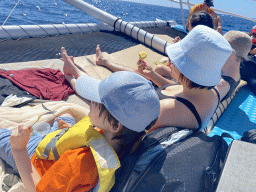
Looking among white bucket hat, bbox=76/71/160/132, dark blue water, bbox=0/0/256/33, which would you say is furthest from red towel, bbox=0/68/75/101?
dark blue water, bbox=0/0/256/33

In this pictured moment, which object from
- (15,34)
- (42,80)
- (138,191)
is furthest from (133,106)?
(15,34)

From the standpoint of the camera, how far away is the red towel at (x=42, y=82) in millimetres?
2719

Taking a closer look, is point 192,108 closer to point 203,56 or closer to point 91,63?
point 203,56

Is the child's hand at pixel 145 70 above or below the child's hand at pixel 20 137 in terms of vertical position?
below

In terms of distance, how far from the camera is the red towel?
272 cm

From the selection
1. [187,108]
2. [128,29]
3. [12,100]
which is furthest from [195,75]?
[128,29]

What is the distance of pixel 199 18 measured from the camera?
9.55ft

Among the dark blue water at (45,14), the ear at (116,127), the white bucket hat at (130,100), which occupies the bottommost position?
the dark blue water at (45,14)

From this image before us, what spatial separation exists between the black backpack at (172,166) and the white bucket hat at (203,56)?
498mm

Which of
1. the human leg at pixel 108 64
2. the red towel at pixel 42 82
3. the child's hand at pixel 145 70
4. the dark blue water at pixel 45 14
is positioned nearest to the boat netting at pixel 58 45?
the human leg at pixel 108 64

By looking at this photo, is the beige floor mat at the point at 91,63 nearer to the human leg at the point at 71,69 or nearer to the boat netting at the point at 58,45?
the boat netting at the point at 58,45

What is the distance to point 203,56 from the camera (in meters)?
1.53

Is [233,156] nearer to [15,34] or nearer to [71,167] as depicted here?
[71,167]

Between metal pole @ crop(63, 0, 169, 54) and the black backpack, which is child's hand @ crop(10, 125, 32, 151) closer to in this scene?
the black backpack
